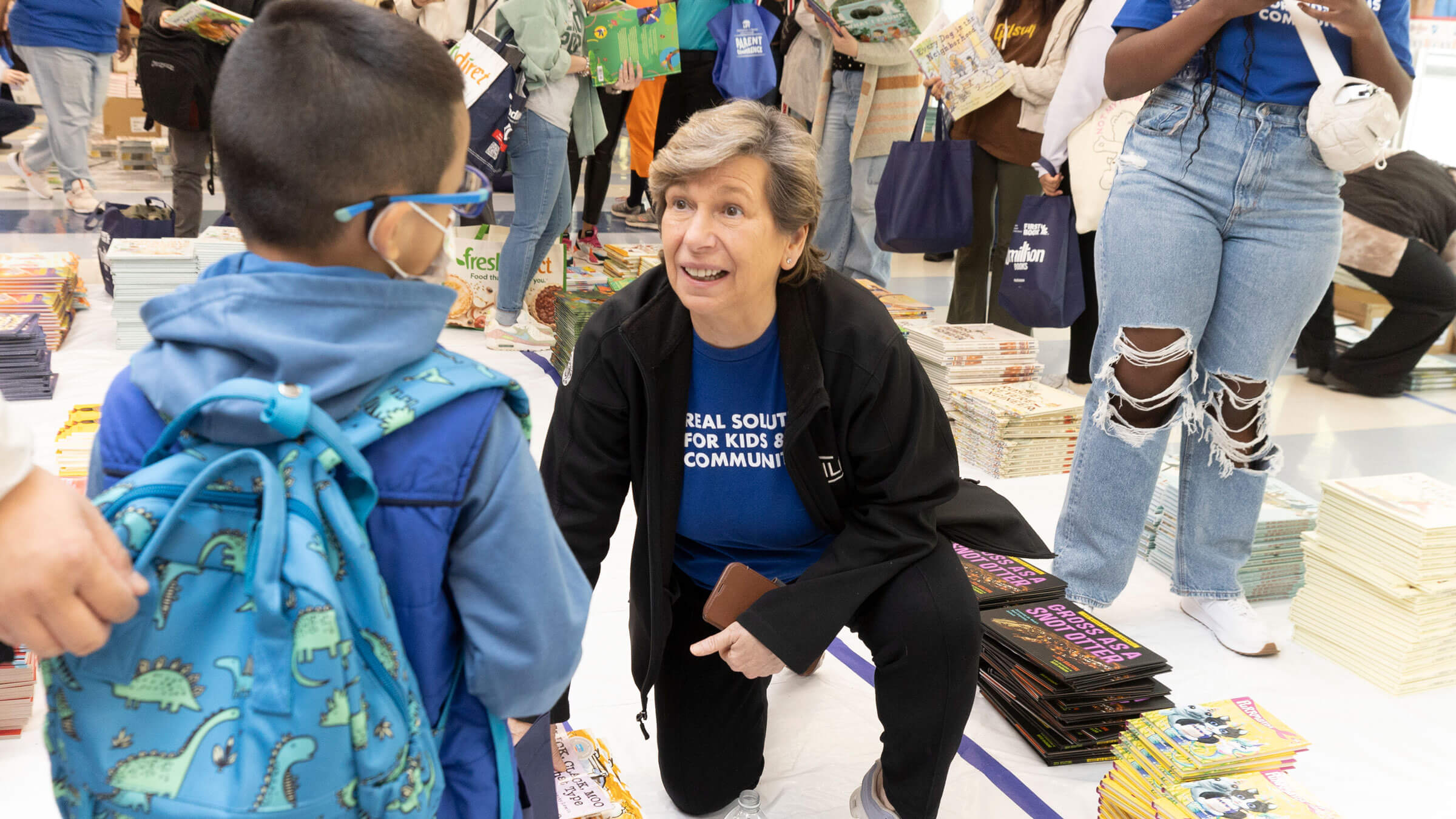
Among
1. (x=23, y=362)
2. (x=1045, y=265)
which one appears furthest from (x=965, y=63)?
(x=23, y=362)

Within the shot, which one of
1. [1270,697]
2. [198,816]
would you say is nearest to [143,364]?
[198,816]

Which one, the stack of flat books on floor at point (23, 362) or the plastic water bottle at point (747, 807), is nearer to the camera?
the plastic water bottle at point (747, 807)

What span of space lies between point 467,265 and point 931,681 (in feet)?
13.8

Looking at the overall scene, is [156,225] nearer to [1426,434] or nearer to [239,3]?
[239,3]

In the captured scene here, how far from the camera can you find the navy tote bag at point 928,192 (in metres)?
4.78

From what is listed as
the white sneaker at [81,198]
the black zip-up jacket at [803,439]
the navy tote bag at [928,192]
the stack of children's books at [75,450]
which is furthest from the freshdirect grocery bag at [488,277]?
the black zip-up jacket at [803,439]

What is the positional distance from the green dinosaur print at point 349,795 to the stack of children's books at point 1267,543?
2.65 metres

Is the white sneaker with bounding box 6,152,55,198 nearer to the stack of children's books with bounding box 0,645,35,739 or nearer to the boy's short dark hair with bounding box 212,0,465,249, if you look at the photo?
the stack of children's books with bounding box 0,645,35,739

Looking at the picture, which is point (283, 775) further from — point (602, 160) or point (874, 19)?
point (602, 160)

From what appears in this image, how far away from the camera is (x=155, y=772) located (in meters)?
0.89

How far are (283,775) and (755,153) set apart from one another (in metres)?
1.38

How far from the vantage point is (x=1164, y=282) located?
2588 mm

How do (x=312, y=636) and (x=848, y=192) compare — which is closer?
(x=312, y=636)

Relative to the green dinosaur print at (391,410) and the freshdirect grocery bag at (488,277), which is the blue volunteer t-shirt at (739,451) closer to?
the green dinosaur print at (391,410)
